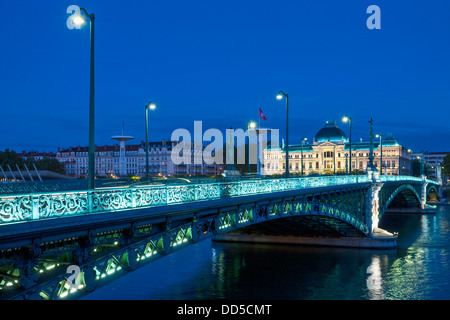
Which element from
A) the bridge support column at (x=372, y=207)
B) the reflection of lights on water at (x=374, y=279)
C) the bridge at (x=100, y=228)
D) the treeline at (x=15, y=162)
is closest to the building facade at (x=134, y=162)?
the treeline at (x=15, y=162)

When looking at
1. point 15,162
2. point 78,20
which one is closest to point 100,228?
point 78,20

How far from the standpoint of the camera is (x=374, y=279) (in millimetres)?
36969

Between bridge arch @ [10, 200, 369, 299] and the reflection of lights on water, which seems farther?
the reflection of lights on water

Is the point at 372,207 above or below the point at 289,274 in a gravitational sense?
above

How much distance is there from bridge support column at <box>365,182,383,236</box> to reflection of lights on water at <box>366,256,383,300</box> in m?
6.75

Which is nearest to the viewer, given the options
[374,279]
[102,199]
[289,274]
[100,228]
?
[100,228]

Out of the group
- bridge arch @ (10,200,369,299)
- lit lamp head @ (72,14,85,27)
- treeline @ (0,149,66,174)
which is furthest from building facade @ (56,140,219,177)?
lit lamp head @ (72,14,85,27)

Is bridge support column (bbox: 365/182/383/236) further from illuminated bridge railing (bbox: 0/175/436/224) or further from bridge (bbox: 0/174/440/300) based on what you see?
illuminated bridge railing (bbox: 0/175/436/224)

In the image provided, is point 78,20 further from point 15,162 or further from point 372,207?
point 15,162

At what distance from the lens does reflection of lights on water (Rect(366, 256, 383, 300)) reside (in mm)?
32781

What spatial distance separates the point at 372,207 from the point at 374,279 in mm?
16061

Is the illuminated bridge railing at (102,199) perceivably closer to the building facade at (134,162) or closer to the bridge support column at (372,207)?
the bridge support column at (372,207)

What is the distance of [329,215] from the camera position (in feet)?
132
